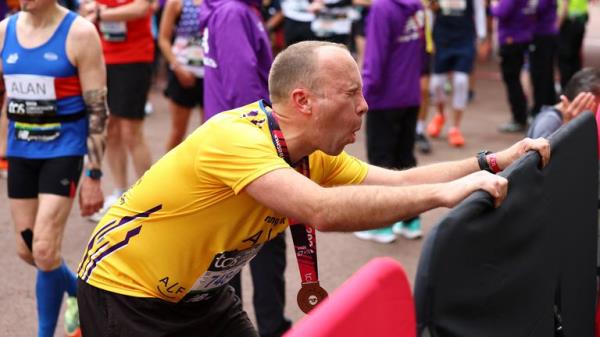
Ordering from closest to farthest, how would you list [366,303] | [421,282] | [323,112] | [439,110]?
[366,303], [421,282], [323,112], [439,110]

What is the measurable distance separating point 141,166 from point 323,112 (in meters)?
4.42

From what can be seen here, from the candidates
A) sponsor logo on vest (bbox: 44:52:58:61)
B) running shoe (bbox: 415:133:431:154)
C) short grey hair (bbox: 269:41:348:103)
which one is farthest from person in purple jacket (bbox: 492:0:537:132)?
short grey hair (bbox: 269:41:348:103)

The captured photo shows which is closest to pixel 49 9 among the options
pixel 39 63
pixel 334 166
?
pixel 39 63

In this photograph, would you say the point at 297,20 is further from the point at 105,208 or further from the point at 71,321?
the point at 71,321

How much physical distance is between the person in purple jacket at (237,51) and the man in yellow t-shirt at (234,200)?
1.36 meters

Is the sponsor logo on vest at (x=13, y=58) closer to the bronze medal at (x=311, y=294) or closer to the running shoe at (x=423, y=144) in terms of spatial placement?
the bronze medal at (x=311, y=294)

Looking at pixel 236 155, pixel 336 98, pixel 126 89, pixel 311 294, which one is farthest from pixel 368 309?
pixel 126 89

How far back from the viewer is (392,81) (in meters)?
6.43

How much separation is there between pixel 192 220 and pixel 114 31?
4358mm

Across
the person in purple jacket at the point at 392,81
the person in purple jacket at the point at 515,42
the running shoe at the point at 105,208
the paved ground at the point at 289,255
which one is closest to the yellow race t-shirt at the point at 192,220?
the paved ground at the point at 289,255

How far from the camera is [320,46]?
2.61 meters

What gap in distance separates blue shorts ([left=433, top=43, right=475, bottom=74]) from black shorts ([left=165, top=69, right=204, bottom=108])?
306 centimetres

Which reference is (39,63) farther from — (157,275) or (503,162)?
(503,162)

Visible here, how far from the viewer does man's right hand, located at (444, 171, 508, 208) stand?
2.17 meters
